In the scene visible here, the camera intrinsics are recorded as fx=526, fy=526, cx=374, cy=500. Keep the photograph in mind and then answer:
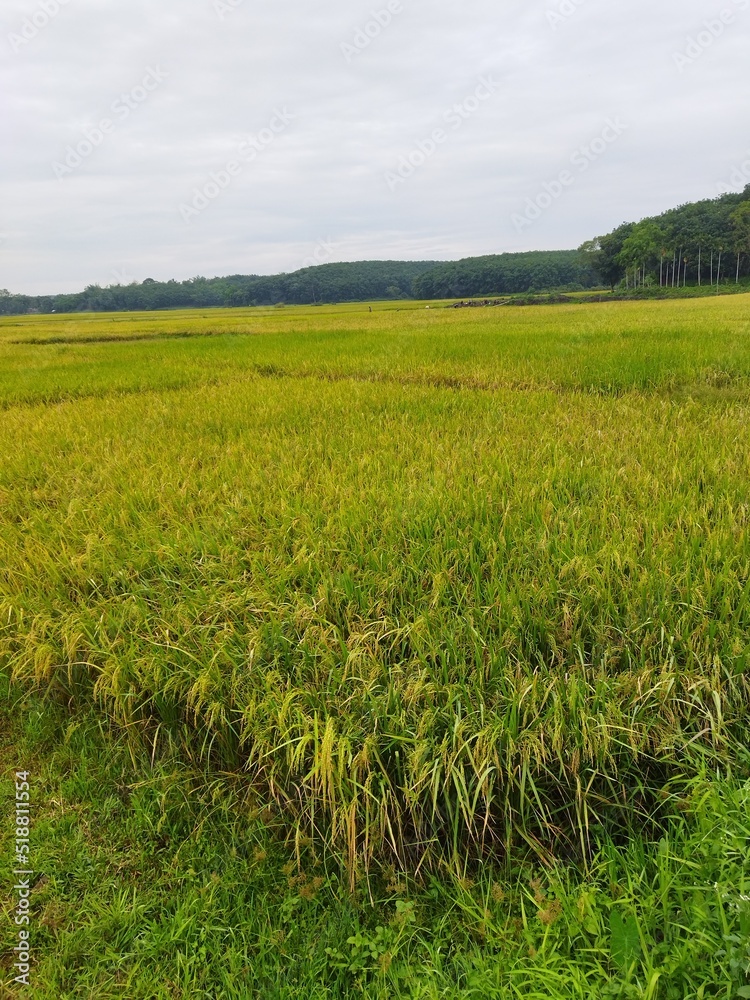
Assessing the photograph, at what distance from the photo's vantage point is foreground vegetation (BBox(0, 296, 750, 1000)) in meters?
1.47

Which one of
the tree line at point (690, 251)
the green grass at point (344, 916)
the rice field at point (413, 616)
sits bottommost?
the green grass at point (344, 916)

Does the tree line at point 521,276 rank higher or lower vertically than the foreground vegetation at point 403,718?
higher

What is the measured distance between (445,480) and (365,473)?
23.9 inches

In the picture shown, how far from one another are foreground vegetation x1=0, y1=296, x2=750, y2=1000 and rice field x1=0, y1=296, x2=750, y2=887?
2 centimetres

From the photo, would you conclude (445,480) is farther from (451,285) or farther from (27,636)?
(451,285)

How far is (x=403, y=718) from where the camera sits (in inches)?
71.0

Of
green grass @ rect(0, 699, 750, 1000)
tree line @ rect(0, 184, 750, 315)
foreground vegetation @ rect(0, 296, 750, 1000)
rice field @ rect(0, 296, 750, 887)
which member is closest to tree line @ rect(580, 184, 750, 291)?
tree line @ rect(0, 184, 750, 315)

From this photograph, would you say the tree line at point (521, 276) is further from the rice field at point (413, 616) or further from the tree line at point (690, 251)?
the rice field at point (413, 616)

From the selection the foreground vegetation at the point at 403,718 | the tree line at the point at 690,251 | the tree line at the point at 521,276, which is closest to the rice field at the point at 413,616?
the foreground vegetation at the point at 403,718

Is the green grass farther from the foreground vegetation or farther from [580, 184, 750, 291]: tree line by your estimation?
[580, 184, 750, 291]: tree line

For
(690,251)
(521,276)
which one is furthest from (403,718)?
(521,276)

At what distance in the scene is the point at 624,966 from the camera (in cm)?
121

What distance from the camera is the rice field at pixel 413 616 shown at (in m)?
1.74

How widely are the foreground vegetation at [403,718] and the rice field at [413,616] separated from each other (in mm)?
18
